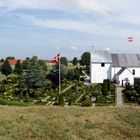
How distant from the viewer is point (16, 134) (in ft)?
50.4

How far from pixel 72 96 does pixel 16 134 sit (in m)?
32.5

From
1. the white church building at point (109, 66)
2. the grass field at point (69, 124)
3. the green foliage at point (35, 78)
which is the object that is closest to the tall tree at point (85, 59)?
the white church building at point (109, 66)

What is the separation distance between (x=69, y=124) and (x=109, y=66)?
56.7 m

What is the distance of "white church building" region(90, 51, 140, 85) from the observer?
236ft

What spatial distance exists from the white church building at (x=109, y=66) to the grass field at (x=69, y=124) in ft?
167

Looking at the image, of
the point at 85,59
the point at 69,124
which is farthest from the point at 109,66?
the point at 69,124

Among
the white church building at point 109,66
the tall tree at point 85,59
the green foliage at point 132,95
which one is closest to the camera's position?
the green foliage at point 132,95

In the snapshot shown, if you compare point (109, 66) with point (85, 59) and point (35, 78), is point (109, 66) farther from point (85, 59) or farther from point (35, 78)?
point (85, 59)

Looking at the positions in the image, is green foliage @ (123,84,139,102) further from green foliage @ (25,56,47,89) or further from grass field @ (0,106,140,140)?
grass field @ (0,106,140,140)

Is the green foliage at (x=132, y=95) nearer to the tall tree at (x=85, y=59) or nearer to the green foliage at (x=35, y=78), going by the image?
the green foliage at (x=35, y=78)

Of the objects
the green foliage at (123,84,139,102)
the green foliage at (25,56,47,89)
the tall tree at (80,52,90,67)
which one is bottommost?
the green foliage at (123,84,139,102)

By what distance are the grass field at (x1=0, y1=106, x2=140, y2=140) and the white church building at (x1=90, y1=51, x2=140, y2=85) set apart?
50985mm

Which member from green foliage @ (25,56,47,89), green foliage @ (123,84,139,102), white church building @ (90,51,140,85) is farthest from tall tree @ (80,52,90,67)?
green foliage @ (123,84,139,102)

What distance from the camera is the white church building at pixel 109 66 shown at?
72075 millimetres
